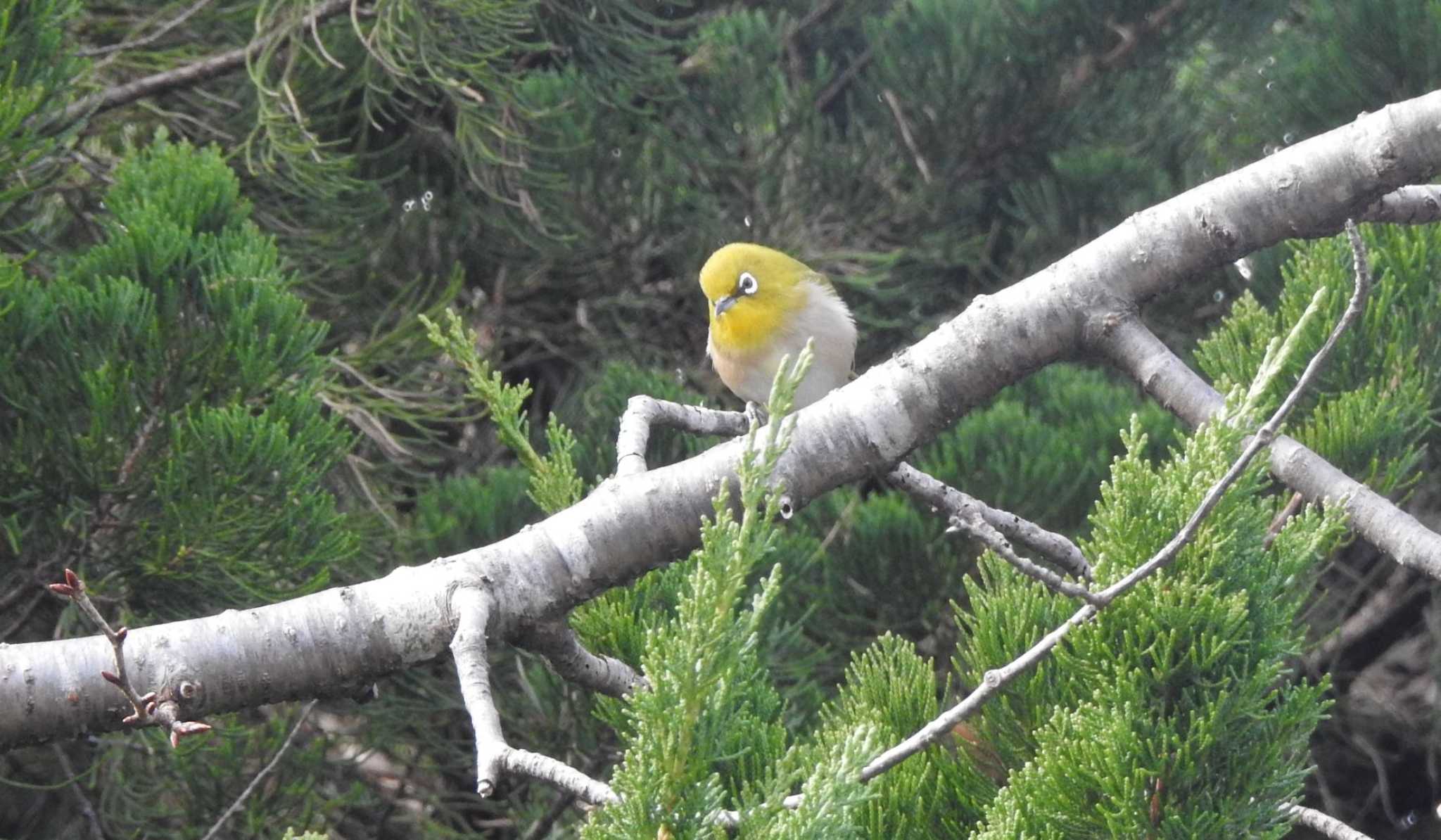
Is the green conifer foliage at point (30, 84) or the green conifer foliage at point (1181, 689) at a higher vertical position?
the green conifer foliage at point (30, 84)

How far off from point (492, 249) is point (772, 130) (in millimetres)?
640

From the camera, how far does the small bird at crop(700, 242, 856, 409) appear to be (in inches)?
94.1

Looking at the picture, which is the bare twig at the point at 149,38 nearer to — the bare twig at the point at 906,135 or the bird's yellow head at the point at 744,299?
the bird's yellow head at the point at 744,299

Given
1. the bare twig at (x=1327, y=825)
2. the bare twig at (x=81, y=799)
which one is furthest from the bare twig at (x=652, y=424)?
the bare twig at (x=81, y=799)

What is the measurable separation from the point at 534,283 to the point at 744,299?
67 cm

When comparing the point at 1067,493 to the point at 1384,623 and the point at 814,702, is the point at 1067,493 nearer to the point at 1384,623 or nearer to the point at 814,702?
the point at 814,702

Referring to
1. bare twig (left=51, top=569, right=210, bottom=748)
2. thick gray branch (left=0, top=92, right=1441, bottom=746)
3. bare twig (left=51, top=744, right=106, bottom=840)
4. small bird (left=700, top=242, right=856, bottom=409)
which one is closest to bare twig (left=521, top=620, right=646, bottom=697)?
thick gray branch (left=0, top=92, right=1441, bottom=746)

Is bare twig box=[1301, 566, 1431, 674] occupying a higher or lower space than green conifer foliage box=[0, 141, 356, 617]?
lower

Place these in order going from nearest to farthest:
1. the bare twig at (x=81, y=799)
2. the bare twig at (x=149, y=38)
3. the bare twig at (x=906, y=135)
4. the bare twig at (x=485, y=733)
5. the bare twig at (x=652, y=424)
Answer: the bare twig at (x=485, y=733) → the bare twig at (x=652, y=424) → the bare twig at (x=81, y=799) → the bare twig at (x=149, y=38) → the bare twig at (x=906, y=135)

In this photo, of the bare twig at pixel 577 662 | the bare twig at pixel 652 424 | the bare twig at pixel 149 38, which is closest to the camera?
the bare twig at pixel 577 662

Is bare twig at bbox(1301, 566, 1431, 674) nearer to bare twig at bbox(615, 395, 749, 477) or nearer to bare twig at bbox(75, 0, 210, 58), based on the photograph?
bare twig at bbox(615, 395, 749, 477)

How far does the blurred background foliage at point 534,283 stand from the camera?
1.67 m

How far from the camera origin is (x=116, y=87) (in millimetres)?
2264

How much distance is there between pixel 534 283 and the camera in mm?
2924
